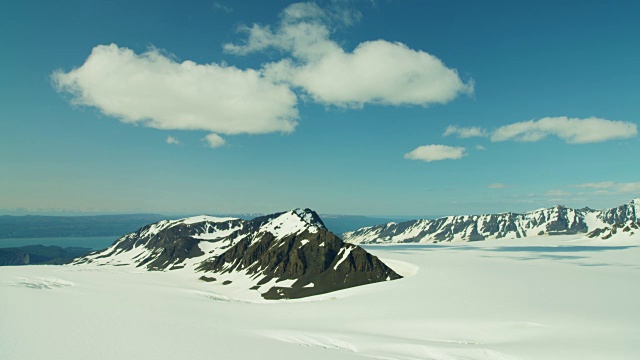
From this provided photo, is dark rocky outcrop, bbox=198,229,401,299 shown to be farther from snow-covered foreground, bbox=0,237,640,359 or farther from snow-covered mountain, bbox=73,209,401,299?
snow-covered foreground, bbox=0,237,640,359

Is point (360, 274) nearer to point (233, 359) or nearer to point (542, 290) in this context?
point (542, 290)

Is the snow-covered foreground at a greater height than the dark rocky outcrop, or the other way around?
the snow-covered foreground

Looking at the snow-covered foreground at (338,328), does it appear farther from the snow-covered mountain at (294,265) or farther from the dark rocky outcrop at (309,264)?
the snow-covered mountain at (294,265)

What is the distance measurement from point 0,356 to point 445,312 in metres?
56.4

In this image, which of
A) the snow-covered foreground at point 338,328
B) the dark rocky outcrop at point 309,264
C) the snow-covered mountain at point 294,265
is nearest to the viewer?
the snow-covered foreground at point 338,328

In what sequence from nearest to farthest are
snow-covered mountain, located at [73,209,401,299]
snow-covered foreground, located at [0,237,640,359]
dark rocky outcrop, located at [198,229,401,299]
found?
snow-covered foreground, located at [0,237,640,359] → dark rocky outcrop, located at [198,229,401,299] → snow-covered mountain, located at [73,209,401,299]

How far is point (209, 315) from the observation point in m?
49.5

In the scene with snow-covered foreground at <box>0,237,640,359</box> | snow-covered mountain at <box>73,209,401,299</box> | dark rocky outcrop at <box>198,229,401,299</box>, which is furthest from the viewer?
snow-covered mountain at <box>73,209,401,299</box>

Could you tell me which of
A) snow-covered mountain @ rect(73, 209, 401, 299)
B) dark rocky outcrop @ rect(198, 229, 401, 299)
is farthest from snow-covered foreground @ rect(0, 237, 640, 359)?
snow-covered mountain @ rect(73, 209, 401, 299)

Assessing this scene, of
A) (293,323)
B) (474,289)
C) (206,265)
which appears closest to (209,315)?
(293,323)

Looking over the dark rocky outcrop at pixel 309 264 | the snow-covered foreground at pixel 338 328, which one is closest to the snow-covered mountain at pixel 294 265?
the dark rocky outcrop at pixel 309 264

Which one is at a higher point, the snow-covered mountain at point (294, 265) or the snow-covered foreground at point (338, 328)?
the snow-covered foreground at point (338, 328)

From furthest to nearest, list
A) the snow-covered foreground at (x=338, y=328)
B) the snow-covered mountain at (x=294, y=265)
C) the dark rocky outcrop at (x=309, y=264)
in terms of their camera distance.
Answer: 1. the snow-covered mountain at (x=294, y=265)
2. the dark rocky outcrop at (x=309, y=264)
3. the snow-covered foreground at (x=338, y=328)

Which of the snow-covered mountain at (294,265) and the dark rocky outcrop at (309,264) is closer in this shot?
the dark rocky outcrop at (309,264)
